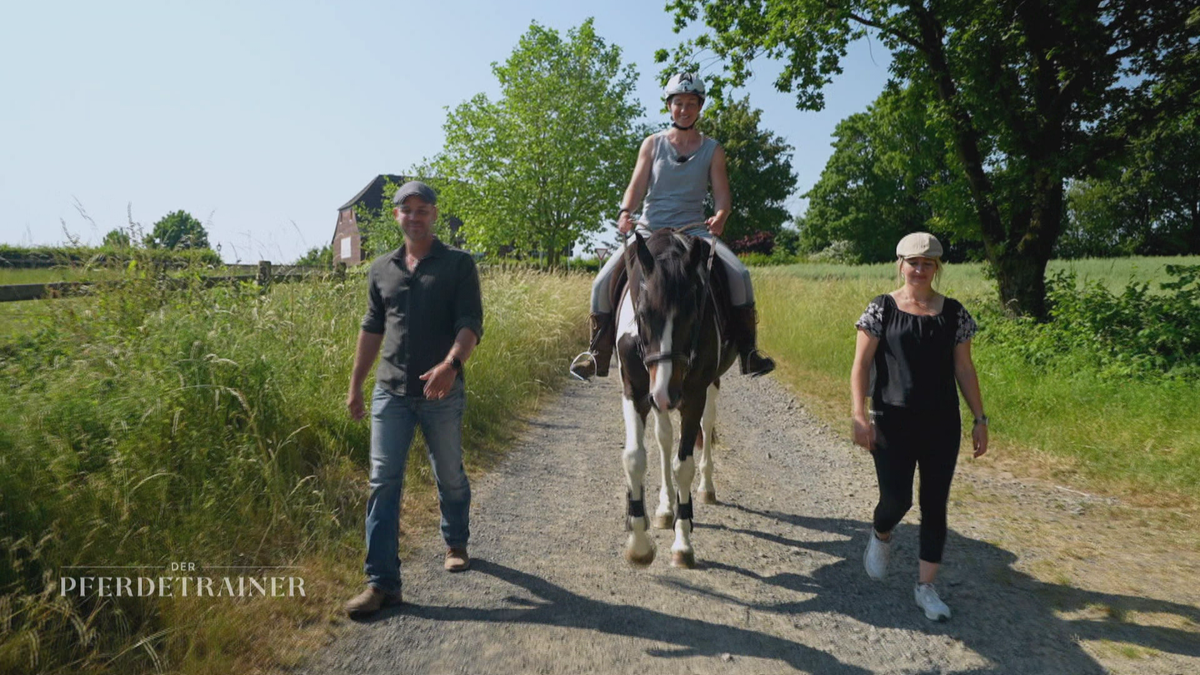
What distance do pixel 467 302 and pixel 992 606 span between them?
328 cm

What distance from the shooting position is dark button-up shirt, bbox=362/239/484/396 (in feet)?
12.8

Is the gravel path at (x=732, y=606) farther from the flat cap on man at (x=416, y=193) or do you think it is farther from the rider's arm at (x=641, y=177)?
the rider's arm at (x=641, y=177)

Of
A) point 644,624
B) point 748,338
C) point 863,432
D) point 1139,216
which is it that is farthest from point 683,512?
point 1139,216

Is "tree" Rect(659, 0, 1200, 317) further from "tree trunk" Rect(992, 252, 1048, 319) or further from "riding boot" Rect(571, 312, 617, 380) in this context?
"riding boot" Rect(571, 312, 617, 380)

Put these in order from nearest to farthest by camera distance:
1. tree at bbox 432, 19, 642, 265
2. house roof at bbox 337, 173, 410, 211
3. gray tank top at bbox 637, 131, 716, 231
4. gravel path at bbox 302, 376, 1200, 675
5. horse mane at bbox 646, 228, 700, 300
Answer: gravel path at bbox 302, 376, 1200, 675 → horse mane at bbox 646, 228, 700, 300 → gray tank top at bbox 637, 131, 716, 231 → tree at bbox 432, 19, 642, 265 → house roof at bbox 337, 173, 410, 211

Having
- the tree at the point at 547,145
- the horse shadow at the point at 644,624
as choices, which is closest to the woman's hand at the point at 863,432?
the horse shadow at the point at 644,624

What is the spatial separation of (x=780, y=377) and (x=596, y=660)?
9.34 m

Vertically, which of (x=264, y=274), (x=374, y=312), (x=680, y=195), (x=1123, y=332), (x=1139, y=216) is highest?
(x=1139, y=216)

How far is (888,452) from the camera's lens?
150 inches

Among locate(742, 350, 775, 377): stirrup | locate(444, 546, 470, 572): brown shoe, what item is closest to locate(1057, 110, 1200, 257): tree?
locate(742, 350, 775, 377): stirrup

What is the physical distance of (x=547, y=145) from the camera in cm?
2586

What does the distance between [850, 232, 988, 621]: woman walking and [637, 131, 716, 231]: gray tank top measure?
1.56 metres

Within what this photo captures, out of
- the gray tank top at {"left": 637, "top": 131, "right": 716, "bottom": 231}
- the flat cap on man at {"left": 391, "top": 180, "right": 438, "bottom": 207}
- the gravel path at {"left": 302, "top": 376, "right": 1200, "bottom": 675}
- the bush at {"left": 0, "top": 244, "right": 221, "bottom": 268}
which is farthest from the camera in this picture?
the bush at {"left": 0, "top": 244, "right": 221, "bottom": 268}

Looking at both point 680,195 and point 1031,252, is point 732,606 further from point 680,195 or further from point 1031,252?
point 1031,252
